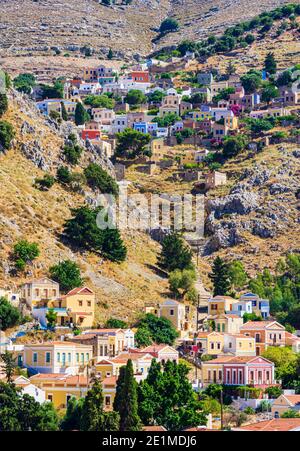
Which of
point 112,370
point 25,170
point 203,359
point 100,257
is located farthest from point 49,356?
point 25,170

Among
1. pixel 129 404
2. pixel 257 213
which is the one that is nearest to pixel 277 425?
pixel 129 404

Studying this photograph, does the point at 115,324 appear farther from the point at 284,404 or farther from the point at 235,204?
the point at 235,204

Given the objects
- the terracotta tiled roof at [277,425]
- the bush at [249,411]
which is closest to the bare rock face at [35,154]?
the bush at [249,411]

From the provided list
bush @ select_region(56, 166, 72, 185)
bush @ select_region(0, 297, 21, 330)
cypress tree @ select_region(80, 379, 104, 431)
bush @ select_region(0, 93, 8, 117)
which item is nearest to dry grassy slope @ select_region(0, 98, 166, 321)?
bush @ select_region(56, 166, 72, 185)

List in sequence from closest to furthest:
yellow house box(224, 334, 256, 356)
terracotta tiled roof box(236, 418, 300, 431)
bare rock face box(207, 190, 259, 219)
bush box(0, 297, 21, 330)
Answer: terracotta tiled roof box(236, 418, 300, 431)
bush box(0, 297, 21, 330)
yellow house box(224, 334, 256, 356)
bare rock face box(207, 190, 259, 219)

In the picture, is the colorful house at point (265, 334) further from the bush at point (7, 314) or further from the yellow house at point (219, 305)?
the bush at point (7, 314)

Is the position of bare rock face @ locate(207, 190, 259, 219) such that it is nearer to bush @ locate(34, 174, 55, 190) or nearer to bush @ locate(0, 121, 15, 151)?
bush @ locate(34, 174, 55, 190)

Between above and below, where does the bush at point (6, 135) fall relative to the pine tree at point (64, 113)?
above
